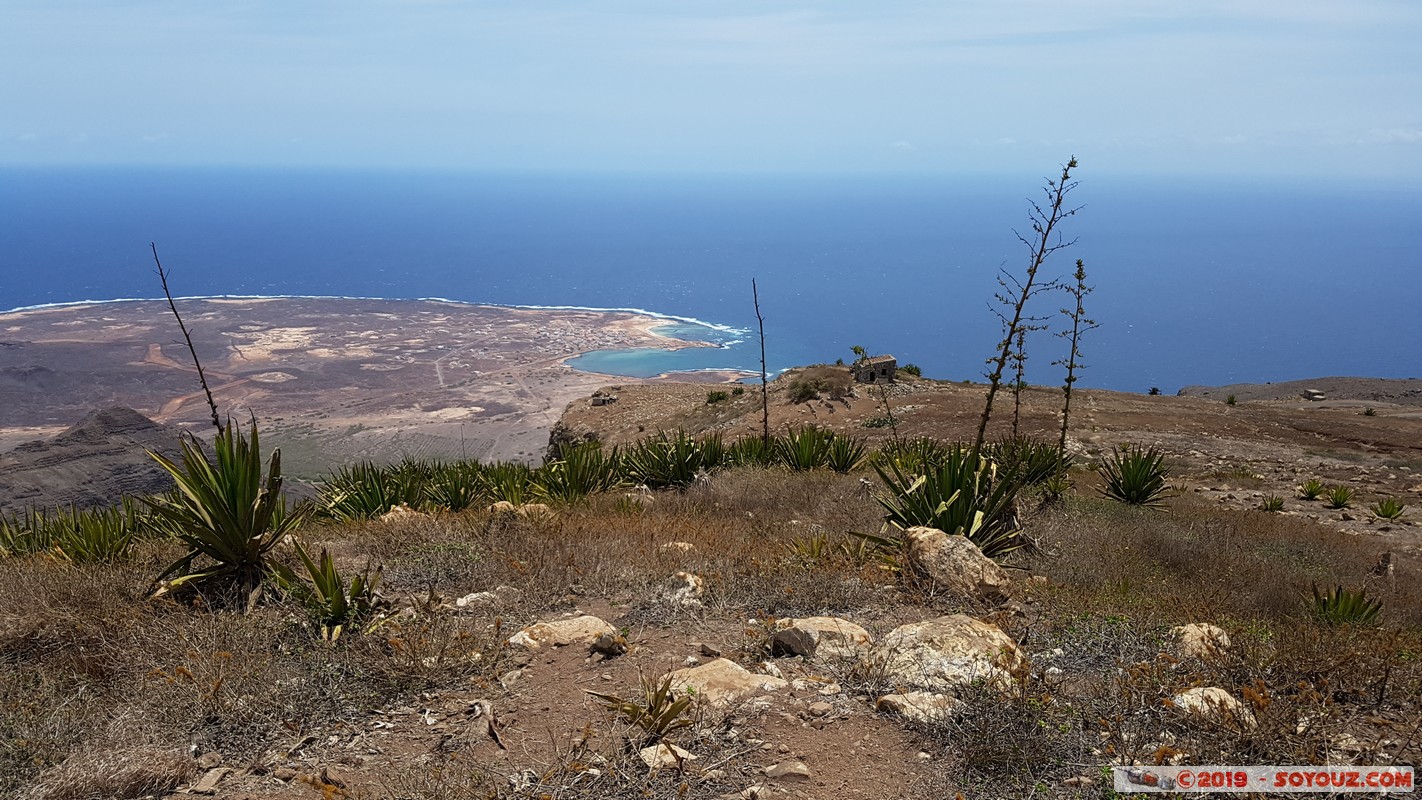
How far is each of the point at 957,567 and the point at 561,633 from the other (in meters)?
2.81

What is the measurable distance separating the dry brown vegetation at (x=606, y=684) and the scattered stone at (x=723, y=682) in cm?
14

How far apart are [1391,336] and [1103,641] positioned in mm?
133904

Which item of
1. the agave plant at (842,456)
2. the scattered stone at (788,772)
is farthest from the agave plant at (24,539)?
the agave plant at (842,456)

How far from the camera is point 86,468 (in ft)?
89.5

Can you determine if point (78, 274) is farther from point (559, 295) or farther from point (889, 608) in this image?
point (889, 608)

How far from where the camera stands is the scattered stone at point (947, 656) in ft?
13.1

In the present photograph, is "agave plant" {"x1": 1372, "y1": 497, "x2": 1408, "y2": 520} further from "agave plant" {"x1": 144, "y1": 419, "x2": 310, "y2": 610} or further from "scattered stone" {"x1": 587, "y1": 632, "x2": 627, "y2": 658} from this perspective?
"agave plant" {"x1": 144, "y1": 419, "x2": 310, "y2": 610}

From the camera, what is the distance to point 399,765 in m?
3.54

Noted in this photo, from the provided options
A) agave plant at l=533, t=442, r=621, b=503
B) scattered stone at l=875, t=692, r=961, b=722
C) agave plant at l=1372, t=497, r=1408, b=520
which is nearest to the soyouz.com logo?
scattered stone at l=875, t=692, r=961, b=722

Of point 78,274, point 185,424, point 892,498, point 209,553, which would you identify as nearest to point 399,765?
point 209,553

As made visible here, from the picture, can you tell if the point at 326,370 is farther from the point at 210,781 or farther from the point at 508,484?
the point at 210,781

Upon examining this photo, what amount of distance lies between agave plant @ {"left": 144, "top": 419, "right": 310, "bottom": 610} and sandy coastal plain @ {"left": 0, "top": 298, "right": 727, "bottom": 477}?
88.9 ft

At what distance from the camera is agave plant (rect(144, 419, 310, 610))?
5531mm

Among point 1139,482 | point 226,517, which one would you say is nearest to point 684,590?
point 226,517
